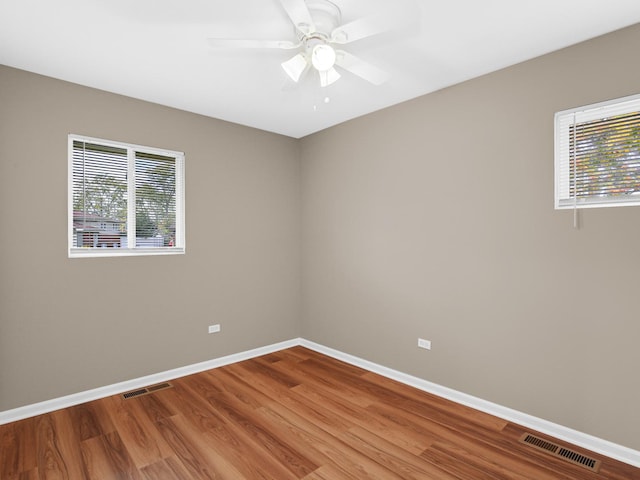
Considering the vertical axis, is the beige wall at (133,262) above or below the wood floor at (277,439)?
above

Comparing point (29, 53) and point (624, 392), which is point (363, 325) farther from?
point (29, 53)

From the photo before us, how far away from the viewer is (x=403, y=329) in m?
3.47

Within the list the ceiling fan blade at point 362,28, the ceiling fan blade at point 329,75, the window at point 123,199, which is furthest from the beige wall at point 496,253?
the window at point 123,199

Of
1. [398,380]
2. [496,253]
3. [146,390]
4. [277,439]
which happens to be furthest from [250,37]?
[398,380]

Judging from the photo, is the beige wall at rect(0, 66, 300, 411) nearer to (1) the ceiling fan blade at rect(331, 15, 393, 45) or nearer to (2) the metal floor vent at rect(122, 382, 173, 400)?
(2) the metal floor vent at rect(122, 382, 173, 400)

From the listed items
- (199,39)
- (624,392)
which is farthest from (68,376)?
(624,392)

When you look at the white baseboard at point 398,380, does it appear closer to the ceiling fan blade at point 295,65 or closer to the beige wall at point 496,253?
the beige wall at point 496,253

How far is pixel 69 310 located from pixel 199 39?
240cm

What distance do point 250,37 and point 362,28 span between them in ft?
2.84

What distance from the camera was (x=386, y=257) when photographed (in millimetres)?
3637

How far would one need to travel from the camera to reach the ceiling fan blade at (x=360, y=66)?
2.20 metres

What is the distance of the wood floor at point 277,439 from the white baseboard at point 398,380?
0.07 meters

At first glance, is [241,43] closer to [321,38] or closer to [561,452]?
[321,38]

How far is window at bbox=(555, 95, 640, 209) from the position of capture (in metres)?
2.25
